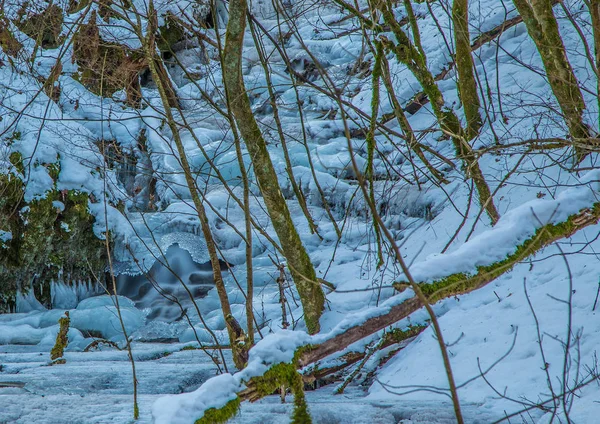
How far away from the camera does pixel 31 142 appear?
9352 mm

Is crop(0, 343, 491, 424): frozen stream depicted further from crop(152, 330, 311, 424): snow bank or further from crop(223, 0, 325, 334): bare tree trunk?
crop(152, 330, 311, 424): snow bank

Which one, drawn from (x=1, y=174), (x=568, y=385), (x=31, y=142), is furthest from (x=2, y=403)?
(x=31, y=142)

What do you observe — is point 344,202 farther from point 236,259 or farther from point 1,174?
point 1,174

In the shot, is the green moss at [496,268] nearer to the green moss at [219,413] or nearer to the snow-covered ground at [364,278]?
the snow-covered ground at [364,278]

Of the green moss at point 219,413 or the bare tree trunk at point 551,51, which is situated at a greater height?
the bare tree trunk at point 551,51

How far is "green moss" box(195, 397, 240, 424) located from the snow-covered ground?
0.13 ft

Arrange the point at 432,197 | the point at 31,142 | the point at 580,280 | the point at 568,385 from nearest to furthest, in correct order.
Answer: the point at 568,385 < the point at 580,280 < the point at 432,197 < the point at 31,142

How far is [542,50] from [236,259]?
6.52 metres

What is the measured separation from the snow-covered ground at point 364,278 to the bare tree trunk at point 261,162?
0.64 ft

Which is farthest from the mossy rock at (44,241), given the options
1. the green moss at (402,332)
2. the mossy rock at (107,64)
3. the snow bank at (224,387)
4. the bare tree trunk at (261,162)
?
the snow bank at (224,387)

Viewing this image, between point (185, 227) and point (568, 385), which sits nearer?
point (568, 385)

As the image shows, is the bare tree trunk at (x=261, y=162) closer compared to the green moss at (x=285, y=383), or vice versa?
the green moss at (x=285, y=383)

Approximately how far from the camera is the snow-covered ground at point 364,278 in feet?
9.01

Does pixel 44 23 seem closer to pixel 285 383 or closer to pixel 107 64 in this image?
pixel 285 383
